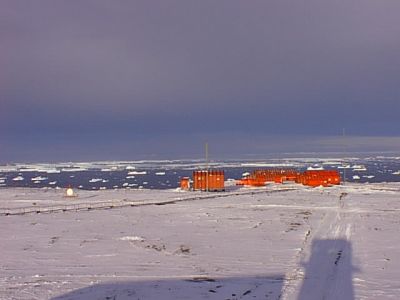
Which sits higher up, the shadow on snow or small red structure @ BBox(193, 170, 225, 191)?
small red structure @ BBox(193, 170, 225, 191)

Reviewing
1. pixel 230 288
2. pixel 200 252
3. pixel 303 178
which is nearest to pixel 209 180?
pixel 303 178

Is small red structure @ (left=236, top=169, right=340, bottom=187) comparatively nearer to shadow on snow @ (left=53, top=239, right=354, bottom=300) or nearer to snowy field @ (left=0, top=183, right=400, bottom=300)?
snowy field @ (left=0, top=183, right=400, bottom=300)

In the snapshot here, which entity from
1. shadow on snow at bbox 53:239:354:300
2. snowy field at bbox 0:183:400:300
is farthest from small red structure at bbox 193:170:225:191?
shadow on snow at bbox 53:239:354:300

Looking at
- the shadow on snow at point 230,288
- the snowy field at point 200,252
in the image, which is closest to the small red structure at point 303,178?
the snowy field at point 200,252

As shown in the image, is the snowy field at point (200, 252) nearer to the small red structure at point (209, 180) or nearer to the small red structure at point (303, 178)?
the small red structure at point (209, 180)

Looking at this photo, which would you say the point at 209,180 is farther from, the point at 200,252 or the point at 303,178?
the point at 200,252

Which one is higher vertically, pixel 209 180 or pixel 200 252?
pixel 209 180

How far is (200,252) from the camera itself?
72.4 feet

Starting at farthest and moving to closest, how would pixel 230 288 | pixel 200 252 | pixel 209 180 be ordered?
pixel 209 180
pixel 200 252
pixel 230 288

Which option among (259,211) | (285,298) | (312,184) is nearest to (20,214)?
(259,211)

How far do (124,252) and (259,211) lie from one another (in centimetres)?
1713

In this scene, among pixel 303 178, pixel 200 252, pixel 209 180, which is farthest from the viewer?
pixel 303 178

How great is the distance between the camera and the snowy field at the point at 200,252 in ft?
52.0

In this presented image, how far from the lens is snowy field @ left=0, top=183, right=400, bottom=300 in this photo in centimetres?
1585
